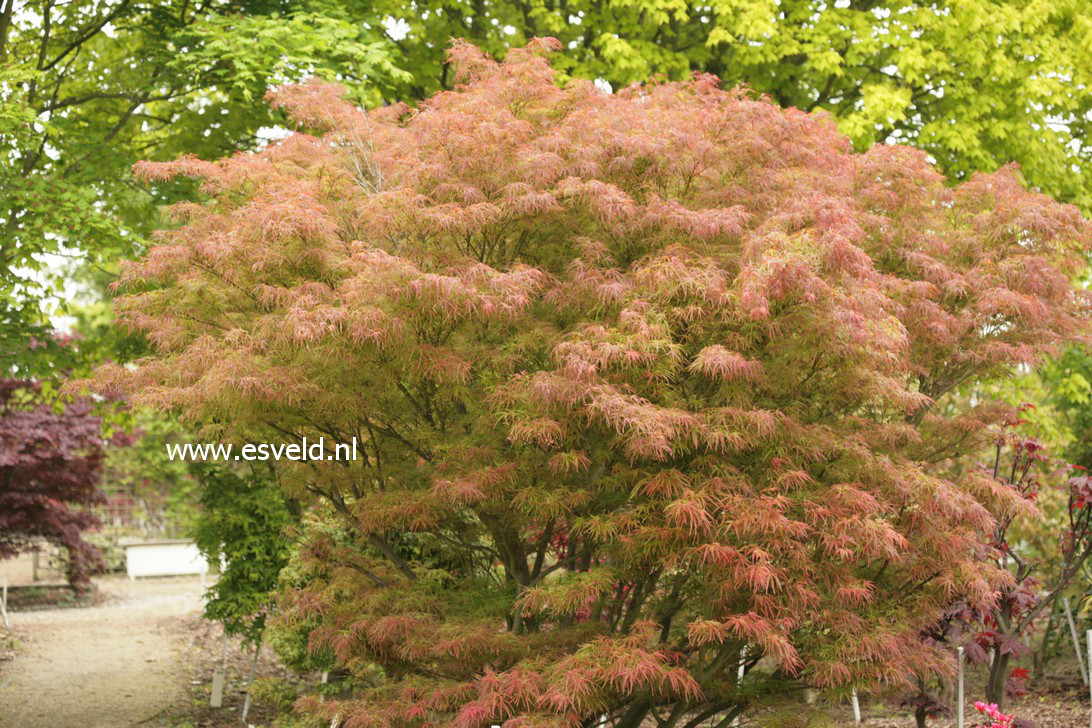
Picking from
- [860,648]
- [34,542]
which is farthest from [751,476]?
[34,542]

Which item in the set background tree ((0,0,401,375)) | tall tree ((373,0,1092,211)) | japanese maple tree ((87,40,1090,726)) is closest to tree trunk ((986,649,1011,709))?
japanese maple tree ((87,40,1090,726))

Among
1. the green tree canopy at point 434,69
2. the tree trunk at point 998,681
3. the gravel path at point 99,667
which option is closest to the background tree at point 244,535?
the gravel path at point 99,667

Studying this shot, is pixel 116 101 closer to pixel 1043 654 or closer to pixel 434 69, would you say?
pixel 434 69

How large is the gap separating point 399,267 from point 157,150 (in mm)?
7572

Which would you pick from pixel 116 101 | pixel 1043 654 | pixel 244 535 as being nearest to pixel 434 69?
pixel 116 101

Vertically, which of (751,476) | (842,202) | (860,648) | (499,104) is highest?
(499,104)

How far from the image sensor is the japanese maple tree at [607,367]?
15.9ft

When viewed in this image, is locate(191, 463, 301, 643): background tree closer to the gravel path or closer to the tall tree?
the gravel path

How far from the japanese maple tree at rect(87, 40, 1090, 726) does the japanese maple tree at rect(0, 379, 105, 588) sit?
8.80 m

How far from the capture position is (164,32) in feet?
33.6

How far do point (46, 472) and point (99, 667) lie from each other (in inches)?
159

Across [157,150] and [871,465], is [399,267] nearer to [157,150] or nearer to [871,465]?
[871,465]

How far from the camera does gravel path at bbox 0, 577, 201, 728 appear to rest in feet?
32.6

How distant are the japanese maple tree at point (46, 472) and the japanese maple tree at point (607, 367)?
8801 mm
